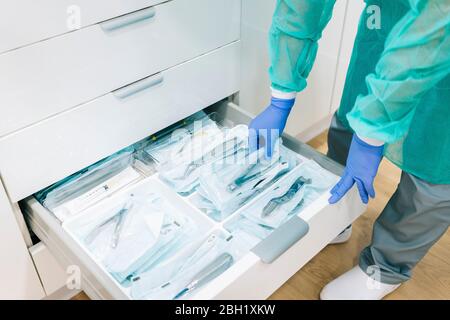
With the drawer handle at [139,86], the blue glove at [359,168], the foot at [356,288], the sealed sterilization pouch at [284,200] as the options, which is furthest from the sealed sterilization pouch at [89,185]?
the foot at [356,288]

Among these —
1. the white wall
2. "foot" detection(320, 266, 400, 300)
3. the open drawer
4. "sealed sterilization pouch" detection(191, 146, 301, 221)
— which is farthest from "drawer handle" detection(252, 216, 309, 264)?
the white wall

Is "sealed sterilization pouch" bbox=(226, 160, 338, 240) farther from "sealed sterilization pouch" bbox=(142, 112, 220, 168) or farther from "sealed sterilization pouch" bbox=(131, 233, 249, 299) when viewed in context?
"sealed sterilization pouch" bbox=(142, 112, 220, 168)

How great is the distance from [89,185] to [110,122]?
139mm

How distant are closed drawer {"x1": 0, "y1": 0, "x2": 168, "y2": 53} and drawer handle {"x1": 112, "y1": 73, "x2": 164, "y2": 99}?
14cm

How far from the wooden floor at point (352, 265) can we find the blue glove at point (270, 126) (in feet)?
1.22

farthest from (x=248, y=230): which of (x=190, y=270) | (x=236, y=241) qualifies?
(x=190, y=270)

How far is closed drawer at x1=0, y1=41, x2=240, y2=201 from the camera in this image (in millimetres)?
874

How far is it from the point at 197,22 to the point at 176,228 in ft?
1.40

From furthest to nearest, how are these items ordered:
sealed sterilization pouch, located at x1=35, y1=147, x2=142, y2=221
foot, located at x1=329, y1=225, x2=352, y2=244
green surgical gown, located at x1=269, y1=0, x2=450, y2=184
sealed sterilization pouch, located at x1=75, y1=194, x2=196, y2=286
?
1. foot, located at x1=329, y1=225, x2=352, y2=244
2. sealed sterilization pouch, located at x1=35, y1=147, x2=142, y2=221
3. sealed sterilization pouch, located at x1=75, y1=194, x2=196, y2=286
4. green surgical gown, located at x1=269, y1=0, x2=450, y2=184

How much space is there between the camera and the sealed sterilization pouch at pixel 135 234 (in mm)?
853

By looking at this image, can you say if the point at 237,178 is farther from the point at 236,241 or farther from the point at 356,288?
the point at 356,288

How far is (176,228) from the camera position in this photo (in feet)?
3.01

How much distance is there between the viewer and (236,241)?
91cm
